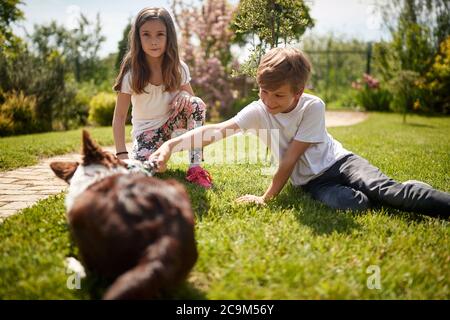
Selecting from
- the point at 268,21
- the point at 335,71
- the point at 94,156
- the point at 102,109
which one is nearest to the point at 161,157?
the point at 94,156

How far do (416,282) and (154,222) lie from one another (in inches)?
52.2

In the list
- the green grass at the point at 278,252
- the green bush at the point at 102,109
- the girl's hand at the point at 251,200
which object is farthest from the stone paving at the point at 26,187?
the green bush at the point at 102,109

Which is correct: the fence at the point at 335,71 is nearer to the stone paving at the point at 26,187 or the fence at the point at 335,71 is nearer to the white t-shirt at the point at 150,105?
the white t-shirt at the point at 150,105

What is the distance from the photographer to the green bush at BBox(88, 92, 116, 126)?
1113 cm

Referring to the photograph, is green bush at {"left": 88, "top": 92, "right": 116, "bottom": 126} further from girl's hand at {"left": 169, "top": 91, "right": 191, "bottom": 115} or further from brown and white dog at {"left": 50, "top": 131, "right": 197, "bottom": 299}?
brown and white dog at {"left": 50, "top": 131, "right": 197, "bottom": 299}

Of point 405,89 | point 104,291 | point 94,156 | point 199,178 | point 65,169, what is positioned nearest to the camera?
point 104,291

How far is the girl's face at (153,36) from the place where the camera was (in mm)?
3533

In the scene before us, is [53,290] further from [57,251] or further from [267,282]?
[267,282]

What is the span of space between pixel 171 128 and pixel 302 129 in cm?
157

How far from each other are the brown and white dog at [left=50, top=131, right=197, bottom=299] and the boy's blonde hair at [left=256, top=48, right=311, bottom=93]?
1212mm

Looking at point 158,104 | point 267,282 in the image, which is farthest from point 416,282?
point 158,104

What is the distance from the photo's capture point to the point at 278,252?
2.02 m

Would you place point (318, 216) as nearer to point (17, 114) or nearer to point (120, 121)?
point (120, 121)

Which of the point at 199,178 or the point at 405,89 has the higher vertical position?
the point at 405,89
